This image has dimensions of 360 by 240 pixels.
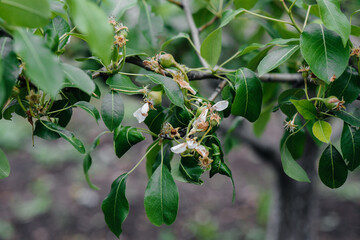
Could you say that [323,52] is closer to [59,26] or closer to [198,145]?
[198,145]

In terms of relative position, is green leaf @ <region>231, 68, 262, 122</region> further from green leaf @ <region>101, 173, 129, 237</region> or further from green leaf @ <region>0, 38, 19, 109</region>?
green leaf @ <region>0, 38, 19, 109</region>

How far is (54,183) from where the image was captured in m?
3.55

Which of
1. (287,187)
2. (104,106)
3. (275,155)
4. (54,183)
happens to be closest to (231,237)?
(287,187)

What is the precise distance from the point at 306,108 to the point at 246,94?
0.12 meters

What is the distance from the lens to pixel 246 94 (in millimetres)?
674

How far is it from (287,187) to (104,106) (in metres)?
1.61

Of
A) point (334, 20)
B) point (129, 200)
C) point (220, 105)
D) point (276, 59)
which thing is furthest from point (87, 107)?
point (129, 200)

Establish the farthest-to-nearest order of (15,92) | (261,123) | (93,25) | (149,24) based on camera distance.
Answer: (261,123)
(149,24)
(15,92)
(93,25)

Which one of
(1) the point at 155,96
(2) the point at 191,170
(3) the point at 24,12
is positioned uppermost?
(3) the point at 24,12

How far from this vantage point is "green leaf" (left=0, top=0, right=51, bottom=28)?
0.45 metres

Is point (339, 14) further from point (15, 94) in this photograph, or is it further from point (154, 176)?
point (15, 94)

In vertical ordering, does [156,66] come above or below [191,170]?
above

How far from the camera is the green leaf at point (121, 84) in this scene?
640 millimetres

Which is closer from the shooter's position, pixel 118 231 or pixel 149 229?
pixel 118 231
